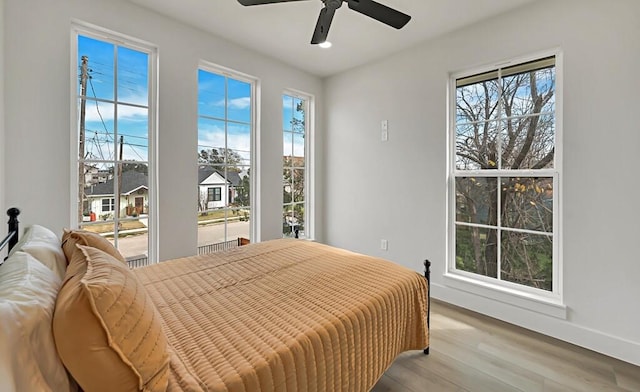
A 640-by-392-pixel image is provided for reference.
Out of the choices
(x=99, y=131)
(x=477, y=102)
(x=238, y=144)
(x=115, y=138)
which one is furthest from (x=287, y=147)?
(x=477, y=102)

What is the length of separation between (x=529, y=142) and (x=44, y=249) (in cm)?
330

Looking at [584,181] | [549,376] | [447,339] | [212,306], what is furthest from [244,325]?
[584,181]

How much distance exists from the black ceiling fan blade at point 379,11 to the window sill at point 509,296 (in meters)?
2.35

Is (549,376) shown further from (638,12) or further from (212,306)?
(638,12)

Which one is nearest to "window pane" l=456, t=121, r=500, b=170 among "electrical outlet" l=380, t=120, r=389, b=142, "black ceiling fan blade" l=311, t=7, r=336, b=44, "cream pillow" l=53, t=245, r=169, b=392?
Answer: "electrical outlet" l=380, t=120, r=389, b=142

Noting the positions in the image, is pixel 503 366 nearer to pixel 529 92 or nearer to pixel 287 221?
pixel 529 92

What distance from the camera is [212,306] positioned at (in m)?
1.42

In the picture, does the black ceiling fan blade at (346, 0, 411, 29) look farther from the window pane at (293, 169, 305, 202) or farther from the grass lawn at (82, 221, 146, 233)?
the grass lawn at (82, 221, 146, 233)

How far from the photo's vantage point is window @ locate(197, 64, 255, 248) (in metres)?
3.04

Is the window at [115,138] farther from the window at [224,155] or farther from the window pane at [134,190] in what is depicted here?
the window at [224,155]

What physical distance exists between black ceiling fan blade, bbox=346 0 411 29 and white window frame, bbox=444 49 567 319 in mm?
1229

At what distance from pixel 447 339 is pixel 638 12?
105 inches

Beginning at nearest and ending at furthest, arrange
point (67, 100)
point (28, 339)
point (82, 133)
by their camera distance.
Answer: point (28, 339) → point (67, 100) → point (82, 133)

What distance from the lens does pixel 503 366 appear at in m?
1.96
